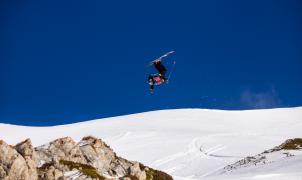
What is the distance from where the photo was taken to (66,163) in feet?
108

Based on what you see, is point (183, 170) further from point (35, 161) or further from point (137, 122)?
point (137, 122)

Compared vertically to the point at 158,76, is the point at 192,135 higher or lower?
higher

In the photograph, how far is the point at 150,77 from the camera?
3541 cm

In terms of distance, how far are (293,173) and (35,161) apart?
20.2 meters

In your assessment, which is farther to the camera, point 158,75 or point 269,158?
point 269,158

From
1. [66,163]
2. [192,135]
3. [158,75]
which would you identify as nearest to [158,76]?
[158,75]

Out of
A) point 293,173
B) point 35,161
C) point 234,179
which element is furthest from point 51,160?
point 293,173

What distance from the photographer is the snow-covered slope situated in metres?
62.4

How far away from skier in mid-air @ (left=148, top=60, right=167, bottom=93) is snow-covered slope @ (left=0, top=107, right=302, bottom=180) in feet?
37.9

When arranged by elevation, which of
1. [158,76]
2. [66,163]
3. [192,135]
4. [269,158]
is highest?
[192,135]

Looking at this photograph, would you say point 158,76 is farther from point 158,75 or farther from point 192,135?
point 192,135

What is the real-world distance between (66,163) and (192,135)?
5692 cm

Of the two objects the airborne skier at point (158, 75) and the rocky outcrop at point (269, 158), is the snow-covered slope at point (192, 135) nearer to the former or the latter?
the rocky outcrop at point (269, 158)

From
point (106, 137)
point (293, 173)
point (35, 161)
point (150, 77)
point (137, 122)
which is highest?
point (137, 122)
